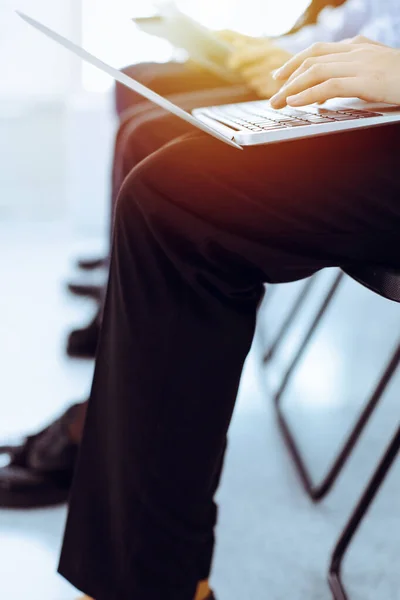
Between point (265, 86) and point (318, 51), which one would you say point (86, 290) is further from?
point (318, 51)

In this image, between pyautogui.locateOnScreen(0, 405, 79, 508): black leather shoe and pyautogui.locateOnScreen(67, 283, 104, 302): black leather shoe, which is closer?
pyautogui.locateOnScreen(0, 405, 79, 508): black leather shoe

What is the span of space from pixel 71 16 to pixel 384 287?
2162 millimetres

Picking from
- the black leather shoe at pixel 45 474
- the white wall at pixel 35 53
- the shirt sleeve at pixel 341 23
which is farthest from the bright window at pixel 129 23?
the black leather shoe at pixel 45 474

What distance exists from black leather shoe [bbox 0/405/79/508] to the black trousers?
30cm

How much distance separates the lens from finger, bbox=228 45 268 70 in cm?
95

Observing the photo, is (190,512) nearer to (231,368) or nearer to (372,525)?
(231,368)

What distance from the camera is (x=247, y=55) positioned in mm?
954

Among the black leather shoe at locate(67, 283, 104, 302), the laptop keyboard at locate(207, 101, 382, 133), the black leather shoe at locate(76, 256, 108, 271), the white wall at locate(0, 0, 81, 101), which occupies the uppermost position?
the laptop keyboard at locate(207, 101, 382, 133)

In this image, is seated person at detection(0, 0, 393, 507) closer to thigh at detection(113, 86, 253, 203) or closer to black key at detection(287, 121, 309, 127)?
thigh at detection(113, 86, 253, 203)

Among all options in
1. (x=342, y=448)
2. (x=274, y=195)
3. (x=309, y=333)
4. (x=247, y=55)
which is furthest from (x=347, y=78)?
(x=309, y=333)

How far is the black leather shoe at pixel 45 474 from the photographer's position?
95 cm

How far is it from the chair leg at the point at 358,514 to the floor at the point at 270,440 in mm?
29

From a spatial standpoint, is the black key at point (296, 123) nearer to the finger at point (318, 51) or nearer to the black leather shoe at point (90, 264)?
the finger at point (318, 51)

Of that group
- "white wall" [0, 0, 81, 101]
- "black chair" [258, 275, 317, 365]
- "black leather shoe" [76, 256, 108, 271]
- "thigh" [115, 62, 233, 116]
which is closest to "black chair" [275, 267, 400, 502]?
"black chair" [258, 275, 317, 365]
